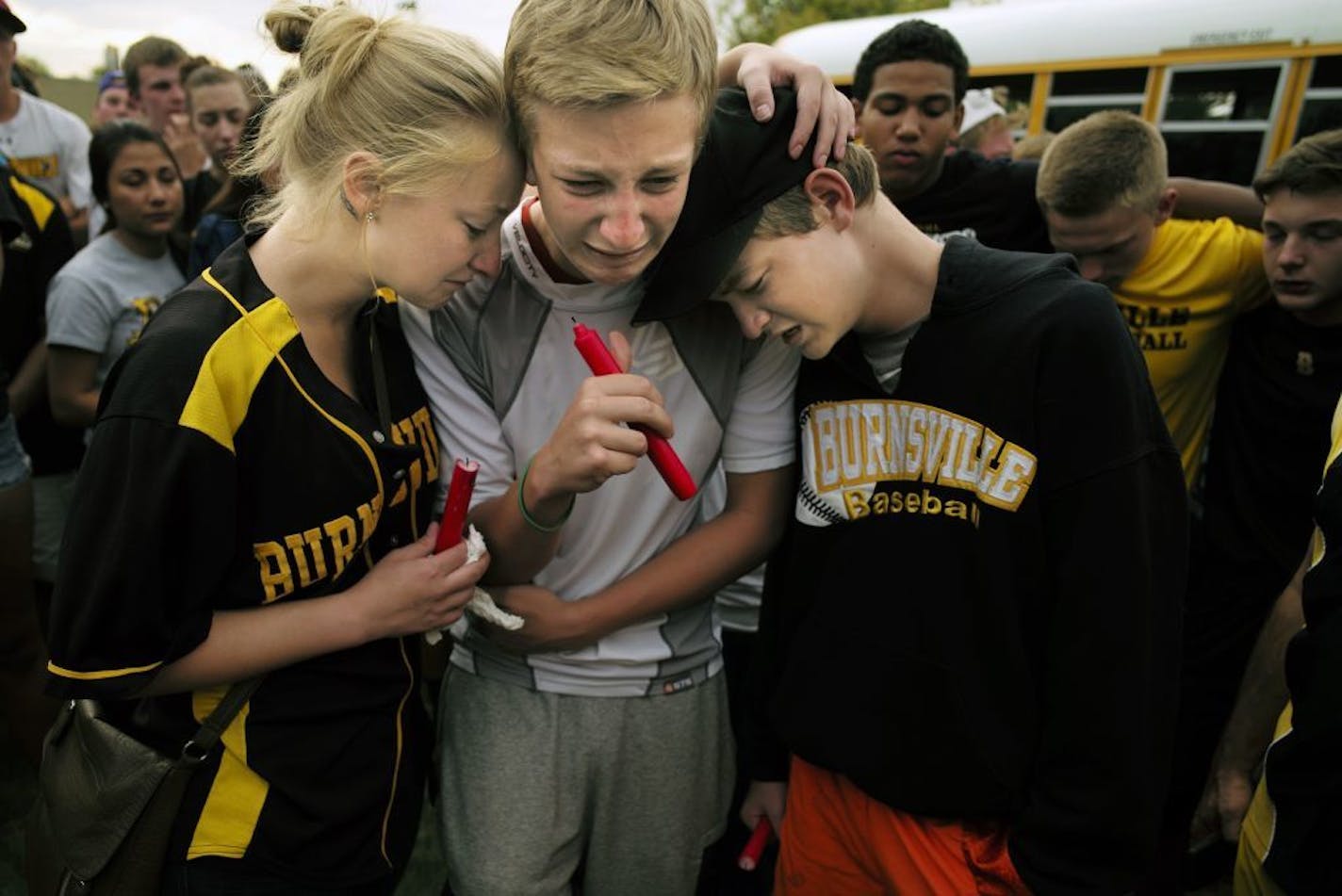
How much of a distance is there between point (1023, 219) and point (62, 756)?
3.15 metres

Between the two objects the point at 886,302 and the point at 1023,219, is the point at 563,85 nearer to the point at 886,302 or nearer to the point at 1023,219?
the point at 886,302

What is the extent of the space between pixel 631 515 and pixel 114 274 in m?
2.46

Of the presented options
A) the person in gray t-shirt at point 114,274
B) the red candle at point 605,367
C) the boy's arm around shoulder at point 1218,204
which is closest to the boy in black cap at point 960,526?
the red candle at point 605,367

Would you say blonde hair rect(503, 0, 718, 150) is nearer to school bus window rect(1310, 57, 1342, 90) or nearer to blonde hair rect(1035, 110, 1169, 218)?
blonde hair rect(1035, 110, 1169, 218)

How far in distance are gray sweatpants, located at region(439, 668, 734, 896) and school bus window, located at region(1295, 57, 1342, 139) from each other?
5979 millimetres

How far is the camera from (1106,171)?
2.62 m

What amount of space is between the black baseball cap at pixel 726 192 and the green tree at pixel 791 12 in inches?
775

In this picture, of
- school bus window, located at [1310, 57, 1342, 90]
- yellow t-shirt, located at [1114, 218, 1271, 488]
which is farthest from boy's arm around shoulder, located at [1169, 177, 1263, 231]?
school bus window, located at [1310, 57, 1342, 90]

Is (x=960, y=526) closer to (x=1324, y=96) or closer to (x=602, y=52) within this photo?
(x=602, y=52)

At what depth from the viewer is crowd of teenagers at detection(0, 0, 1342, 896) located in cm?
131

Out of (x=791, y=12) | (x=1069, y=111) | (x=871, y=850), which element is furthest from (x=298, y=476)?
(x=791, y=12)

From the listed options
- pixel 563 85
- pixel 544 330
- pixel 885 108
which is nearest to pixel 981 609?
pixel 544 330

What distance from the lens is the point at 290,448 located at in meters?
1.35

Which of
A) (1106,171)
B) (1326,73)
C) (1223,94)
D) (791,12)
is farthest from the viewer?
(791,12)
